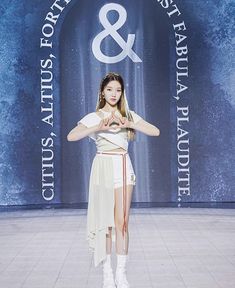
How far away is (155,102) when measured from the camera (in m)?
9.73

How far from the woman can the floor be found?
41 centimetres

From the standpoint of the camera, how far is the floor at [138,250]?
4.73 meters

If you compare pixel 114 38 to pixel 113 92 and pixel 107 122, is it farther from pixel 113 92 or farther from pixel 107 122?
pixel 107 122

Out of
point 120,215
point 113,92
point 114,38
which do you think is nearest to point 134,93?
point 114,38

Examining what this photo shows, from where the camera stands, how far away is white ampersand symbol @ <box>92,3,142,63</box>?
31.7 ft

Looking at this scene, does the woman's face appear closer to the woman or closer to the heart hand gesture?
the woman

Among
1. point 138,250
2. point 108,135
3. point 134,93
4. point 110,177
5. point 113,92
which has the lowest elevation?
point 138,250

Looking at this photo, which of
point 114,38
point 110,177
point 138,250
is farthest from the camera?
point 114,38

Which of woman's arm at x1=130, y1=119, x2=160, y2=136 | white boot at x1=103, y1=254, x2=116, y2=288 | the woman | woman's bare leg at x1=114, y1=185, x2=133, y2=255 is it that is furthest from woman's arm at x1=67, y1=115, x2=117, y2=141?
white boot at x1=103, y1=254, x2=116, y2=288

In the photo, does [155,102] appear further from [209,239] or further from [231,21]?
[209,239]

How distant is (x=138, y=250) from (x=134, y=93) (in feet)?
13.0

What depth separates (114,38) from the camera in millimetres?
9656

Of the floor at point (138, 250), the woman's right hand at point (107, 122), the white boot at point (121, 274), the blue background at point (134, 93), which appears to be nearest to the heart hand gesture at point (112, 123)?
the woman's right hand at point (107, 122)

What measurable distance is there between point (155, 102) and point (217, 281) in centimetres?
533
